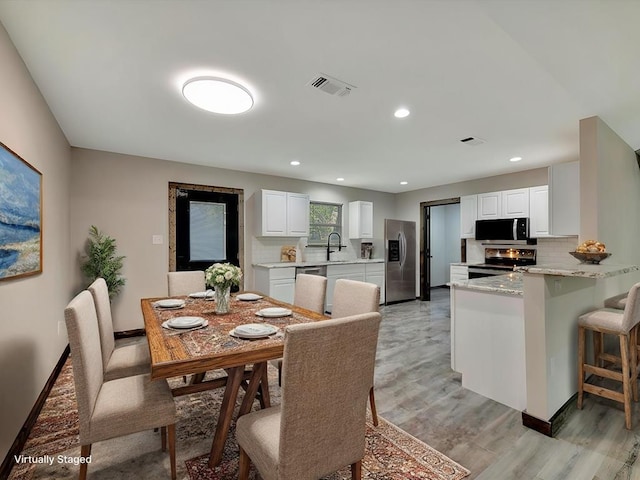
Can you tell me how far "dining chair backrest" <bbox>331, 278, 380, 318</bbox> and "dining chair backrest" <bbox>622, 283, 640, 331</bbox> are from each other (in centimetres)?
170

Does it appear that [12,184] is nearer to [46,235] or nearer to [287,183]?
[46,235]

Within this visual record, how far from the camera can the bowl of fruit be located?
2.46m

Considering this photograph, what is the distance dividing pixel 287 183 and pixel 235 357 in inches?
177

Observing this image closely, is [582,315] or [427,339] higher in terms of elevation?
[582,315]

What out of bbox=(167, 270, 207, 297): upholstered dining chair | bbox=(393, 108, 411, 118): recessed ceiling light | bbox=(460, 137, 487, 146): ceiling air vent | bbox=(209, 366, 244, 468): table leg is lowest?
bbox=(209, 366, 244, 468): table leg

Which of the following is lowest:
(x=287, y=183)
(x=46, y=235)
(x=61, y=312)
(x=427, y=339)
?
(x=427, y=339)

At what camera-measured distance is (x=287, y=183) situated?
18.4 ft

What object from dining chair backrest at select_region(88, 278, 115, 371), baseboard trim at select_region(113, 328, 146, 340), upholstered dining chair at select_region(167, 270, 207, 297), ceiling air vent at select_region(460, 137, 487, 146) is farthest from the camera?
baseboard trim at select_region(113, 328, 146, 340)

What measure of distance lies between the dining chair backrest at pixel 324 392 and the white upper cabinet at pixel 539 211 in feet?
15.3

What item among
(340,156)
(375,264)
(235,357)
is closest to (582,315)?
(235,357)

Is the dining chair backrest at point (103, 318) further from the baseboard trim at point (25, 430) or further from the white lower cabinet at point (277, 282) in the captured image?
the white lower cabinet at point (277, 282)

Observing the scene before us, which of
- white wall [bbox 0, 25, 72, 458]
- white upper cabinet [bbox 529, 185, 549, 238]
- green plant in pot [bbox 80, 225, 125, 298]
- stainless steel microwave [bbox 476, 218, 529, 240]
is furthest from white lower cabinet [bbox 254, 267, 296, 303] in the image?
white upper cabinet [bbox 529, 185, 549, 238]

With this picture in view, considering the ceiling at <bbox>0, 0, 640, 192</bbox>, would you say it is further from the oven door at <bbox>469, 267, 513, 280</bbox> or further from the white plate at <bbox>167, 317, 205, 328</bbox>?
the oven door at <bbox>469, 267, 513, 280</bbox>

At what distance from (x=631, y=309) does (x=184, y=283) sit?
371 centimetres
